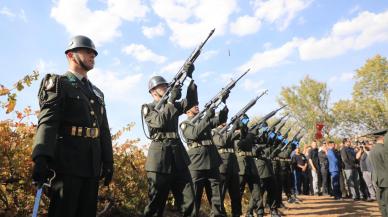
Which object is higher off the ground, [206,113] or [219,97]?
[219,97]

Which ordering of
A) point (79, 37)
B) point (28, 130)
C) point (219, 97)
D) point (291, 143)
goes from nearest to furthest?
point (79, 37) → point (28, 130) → point (219, 97) → point (291, 143)

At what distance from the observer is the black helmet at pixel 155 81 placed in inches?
237

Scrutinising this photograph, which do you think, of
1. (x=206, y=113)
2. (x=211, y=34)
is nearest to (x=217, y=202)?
(x=206, y=113)

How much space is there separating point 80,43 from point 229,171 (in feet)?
16.7

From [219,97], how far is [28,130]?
358 centimetres

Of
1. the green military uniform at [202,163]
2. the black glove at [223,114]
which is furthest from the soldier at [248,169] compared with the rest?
the green military uniform at [202,163]

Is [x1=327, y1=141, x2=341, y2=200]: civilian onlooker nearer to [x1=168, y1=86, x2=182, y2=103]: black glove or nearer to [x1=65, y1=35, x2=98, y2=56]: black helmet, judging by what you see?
[x1=168, y1=86, x2=182, y2=103]: black glove

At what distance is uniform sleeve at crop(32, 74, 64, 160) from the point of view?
317 cm

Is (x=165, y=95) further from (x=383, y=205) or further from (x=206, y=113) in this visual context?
(x=383, y=205)

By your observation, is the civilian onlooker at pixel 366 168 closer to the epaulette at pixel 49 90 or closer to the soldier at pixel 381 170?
the soldier at pixel 381 170

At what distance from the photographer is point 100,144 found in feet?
12.7

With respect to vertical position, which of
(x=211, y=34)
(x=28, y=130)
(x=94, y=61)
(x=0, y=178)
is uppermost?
(x=211, y=34)

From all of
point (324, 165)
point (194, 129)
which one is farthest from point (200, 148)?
point (324, 165)

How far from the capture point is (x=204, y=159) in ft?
22.6
